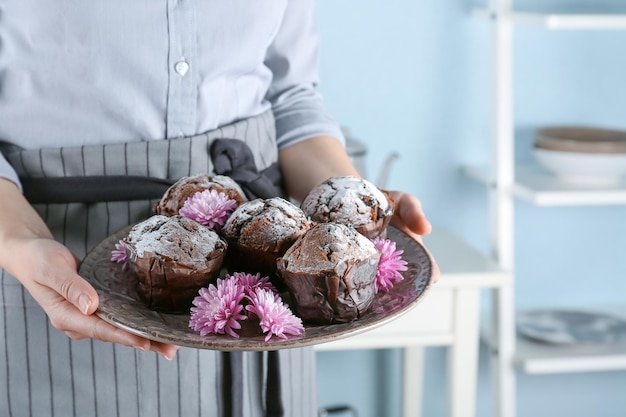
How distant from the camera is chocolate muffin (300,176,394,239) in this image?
0.87 m

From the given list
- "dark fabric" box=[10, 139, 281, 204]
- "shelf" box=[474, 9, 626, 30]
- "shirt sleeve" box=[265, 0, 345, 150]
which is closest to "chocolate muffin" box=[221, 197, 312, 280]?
"dark fabric" box=[10, 139, 281, 204]

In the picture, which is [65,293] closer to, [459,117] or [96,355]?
[96,355]

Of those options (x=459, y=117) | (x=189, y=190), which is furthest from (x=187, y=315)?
(x=459, y=117)

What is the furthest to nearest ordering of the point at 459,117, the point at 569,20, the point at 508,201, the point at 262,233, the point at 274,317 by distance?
the point at 459,117 → the point at 508,201 → the point at 569,20 → the point at 262,233 → the point at 274,317

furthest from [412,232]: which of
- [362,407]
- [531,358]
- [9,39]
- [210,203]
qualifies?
[362,407]

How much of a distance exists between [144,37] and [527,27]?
124cm

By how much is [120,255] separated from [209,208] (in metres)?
0.10

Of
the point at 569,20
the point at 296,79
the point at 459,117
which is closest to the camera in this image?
the point at 296,79

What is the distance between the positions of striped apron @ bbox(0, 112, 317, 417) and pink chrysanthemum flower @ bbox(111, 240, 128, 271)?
0.11 m

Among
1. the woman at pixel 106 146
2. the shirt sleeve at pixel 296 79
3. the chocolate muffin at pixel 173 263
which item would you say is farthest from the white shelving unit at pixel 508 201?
the chocolate muffin at pixel 173 263

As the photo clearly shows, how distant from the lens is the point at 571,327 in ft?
6.38

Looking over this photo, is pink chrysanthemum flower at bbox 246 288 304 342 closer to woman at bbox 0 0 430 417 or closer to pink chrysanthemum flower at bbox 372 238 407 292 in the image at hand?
pink chrysanthemum flower at bbox 372 238 407 292

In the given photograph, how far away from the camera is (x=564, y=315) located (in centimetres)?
201

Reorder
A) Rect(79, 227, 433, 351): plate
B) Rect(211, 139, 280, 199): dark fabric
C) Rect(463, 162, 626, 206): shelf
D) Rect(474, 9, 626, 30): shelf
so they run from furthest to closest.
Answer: Rect(463, 162, 626, 206): shelf, Rect(474, 9, 626, 30): shelf, Rect(211, 139, 280, 199): dark fabric, Rect(79, 227, 433, 351): plate
